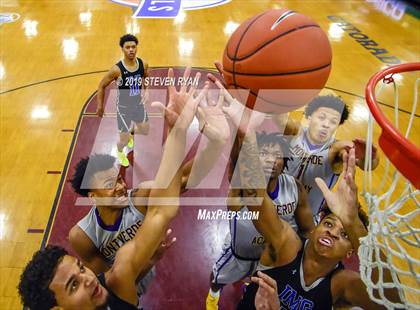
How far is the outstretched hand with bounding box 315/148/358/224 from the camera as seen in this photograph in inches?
75.9

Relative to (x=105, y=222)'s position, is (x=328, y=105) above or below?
above

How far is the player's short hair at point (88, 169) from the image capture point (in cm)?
266

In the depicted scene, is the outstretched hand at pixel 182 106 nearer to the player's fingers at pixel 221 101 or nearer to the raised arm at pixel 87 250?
the player's fingers at pixel 221 101

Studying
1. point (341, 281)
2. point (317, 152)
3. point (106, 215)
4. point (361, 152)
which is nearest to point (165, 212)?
point (106, 215)

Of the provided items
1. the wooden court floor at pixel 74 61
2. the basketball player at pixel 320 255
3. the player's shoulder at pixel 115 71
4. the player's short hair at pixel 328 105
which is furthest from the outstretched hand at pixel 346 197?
the player's shoulder at pixel 115 71

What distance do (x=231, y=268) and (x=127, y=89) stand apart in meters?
2.67

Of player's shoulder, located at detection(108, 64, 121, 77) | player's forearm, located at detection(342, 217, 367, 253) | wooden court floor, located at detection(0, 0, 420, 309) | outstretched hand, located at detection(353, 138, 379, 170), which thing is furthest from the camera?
player's shoulder, located at detection(108, 64, 121, 77)

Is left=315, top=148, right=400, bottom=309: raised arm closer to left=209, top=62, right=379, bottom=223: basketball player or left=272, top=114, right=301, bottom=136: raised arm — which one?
left=209, top=62, right=379, bottom=223: basketball player

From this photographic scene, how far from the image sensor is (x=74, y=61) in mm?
7109

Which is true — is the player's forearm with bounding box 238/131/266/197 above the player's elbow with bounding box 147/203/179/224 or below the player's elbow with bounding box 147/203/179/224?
above

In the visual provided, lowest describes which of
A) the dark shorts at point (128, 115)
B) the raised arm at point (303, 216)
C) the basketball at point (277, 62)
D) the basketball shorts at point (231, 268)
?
the dark shorts at point (128, 115)

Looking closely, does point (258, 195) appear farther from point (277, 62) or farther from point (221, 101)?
point (277, 62)

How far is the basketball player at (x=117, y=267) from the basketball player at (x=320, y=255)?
0.37m

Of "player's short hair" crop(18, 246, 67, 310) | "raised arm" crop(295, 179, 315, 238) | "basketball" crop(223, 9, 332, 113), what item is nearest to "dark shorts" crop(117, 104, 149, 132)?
"raised arm" crop(295, 179, 315, 238)
